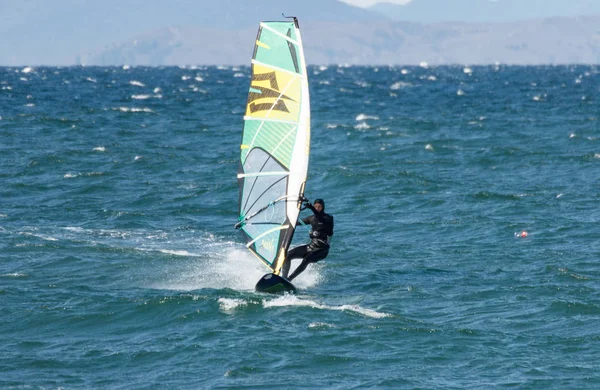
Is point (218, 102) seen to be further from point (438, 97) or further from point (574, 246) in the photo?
point (574, 246)

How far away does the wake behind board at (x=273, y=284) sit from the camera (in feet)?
62.1

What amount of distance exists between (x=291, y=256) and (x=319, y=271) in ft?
7.91

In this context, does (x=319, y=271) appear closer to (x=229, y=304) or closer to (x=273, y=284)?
(x=273, y=284)

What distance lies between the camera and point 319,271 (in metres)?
21.5

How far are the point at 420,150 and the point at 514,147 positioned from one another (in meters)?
3.99

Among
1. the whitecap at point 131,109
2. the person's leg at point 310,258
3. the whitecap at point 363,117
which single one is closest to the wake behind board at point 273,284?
the person's leg at point 310,258

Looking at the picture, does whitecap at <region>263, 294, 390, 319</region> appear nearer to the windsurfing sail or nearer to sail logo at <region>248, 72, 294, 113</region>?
the windsurfing sail

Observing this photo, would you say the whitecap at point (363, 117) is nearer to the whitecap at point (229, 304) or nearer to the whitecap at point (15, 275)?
the whitecap at point (15, 275)

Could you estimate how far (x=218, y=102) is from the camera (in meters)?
71.7

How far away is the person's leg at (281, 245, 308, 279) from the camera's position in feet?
62.8

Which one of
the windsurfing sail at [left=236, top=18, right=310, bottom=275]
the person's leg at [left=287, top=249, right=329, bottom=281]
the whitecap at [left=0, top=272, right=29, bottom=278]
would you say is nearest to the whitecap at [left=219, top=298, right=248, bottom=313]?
the windsurfing sail at [left=236, top=18, right=310, bottom=275]

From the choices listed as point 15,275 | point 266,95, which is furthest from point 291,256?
point 15,275

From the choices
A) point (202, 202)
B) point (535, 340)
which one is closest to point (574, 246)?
point (535, 340)

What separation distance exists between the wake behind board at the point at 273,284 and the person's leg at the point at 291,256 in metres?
0.23
